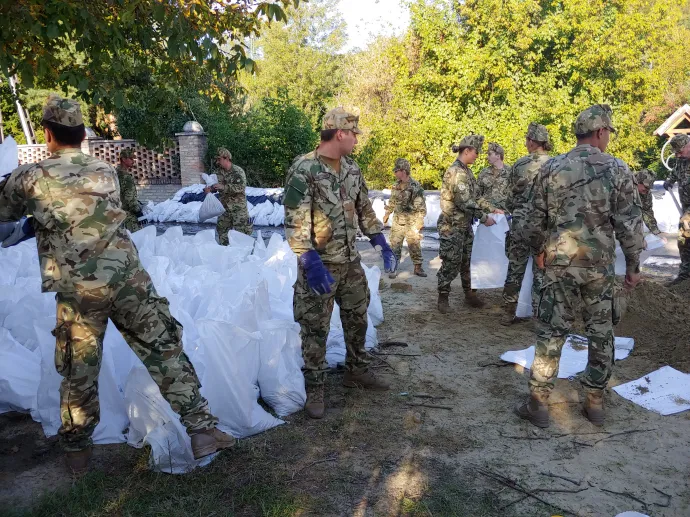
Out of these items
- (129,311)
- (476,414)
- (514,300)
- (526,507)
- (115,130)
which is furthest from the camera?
(115,130)

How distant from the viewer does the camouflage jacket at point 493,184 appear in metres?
7.08

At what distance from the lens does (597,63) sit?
14.0 metres

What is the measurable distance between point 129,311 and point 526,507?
82.6 inches

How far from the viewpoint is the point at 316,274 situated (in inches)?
126

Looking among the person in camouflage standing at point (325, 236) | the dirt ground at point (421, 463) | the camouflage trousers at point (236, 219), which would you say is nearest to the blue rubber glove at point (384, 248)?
the person in camouflage standing at point (325, 236)

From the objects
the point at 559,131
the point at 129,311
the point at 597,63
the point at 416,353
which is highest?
the point at 597,63

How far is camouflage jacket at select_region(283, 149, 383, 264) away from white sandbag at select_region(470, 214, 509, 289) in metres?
2.58

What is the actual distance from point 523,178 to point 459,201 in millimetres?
644

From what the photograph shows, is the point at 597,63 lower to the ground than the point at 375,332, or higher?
higher

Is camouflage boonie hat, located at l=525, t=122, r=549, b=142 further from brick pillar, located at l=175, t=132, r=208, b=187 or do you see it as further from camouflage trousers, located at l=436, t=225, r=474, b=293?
brick pillar, located at l=175, t=132, r=208, b=187

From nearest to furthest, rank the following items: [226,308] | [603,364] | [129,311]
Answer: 1. [129,311]
2. [603,364]
3. [226,308]

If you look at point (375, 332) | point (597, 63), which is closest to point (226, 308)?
point (375, 332)

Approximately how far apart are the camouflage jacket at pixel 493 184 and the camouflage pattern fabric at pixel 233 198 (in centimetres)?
345

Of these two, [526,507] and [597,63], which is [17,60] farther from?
[597,63]
